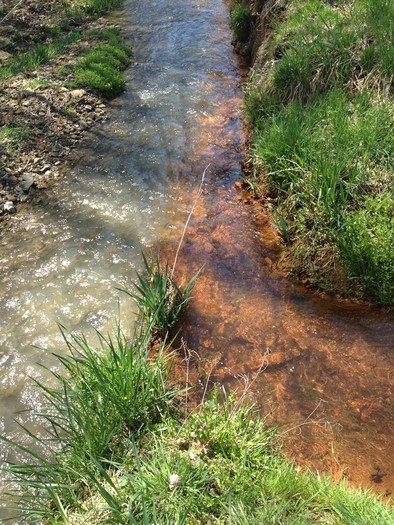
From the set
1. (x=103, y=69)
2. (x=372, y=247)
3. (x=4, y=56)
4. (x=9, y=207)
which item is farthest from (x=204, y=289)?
(x=4, y=56)

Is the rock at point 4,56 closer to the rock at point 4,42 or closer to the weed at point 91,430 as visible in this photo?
the rock at point 4,42

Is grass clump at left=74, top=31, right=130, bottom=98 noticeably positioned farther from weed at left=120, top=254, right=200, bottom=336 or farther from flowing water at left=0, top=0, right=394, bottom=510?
weed at left=120, top=254, right=200, bottom=336

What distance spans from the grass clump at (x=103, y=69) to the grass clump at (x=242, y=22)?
2574 mm

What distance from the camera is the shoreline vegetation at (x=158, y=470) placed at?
99.3 inches

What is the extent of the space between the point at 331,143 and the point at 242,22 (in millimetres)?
6194

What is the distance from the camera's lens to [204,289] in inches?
179

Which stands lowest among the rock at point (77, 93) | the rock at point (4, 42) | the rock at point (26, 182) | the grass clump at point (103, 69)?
the rock at point (26, 182)

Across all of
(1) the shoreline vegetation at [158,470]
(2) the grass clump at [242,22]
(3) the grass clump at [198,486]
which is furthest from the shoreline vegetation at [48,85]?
(3) the grass clump at [198,486]

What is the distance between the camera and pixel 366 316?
4.12 metres

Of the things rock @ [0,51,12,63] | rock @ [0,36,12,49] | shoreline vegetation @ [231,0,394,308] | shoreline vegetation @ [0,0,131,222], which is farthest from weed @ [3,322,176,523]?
rock @ [0,36,12,49]

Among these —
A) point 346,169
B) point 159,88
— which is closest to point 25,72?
point 159,88

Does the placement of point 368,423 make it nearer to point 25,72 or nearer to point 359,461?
point 359,461

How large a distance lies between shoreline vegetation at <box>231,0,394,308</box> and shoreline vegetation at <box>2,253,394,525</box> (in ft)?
6.13

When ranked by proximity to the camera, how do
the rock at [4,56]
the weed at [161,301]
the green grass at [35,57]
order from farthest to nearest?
the rock at [4,56]
the green grass at [35,57]
the weed at [161,301]
